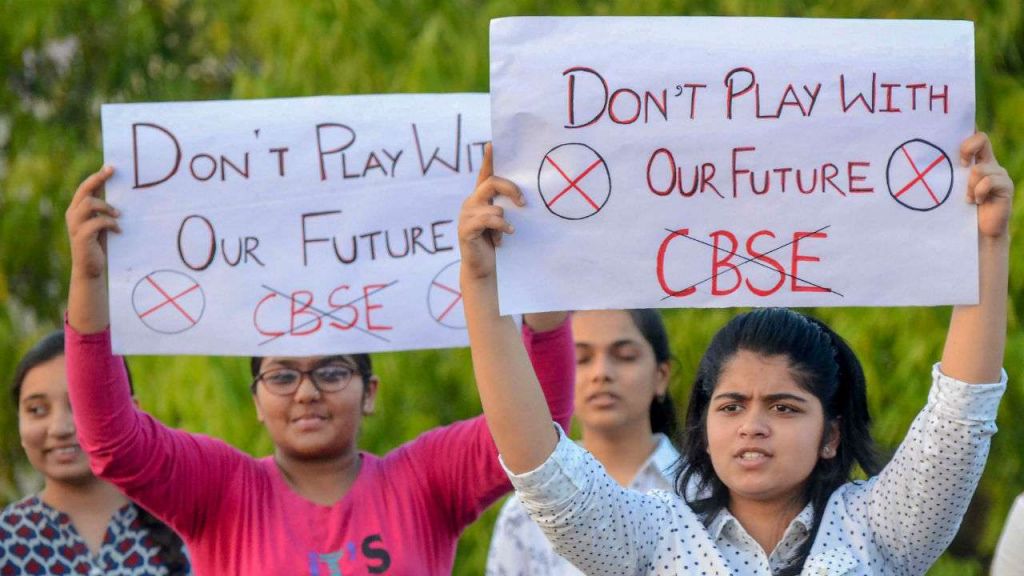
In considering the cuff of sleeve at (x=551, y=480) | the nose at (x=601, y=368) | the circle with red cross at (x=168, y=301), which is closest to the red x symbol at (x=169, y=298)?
the circle with red cross at (x=168, y=301)

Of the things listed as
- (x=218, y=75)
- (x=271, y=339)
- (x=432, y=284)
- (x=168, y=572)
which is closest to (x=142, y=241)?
(x=271, y=339)

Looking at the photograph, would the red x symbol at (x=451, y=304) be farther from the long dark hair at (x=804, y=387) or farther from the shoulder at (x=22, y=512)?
the shoulder at (x=22, y=512)

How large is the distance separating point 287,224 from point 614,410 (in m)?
1.00

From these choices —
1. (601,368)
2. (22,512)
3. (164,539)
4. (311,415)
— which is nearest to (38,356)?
(22,512)

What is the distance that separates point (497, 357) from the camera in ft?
9.60

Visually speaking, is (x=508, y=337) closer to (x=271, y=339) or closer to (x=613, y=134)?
(x=613, y=134)

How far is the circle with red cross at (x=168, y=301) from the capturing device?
12.9ft

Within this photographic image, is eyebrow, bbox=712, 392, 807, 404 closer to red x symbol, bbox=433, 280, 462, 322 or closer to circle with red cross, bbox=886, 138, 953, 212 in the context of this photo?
circle with red cross, bbox=886, 138, 953, 212

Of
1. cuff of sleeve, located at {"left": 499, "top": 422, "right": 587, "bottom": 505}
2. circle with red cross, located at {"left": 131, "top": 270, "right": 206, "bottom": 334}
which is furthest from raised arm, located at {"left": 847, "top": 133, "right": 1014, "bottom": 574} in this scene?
circle with red cross, located at {"left": 131, "top": 270, "right": 206, "bottom": 334}

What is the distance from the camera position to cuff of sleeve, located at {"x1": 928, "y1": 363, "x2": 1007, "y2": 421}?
2832mm

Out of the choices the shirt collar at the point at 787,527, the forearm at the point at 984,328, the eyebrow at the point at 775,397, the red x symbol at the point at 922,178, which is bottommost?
the shirt collar at the point at 787,527

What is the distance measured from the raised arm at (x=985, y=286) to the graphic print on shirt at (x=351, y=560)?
140 cm

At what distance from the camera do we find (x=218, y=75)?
816cm

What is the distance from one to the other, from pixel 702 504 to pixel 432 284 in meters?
1.13
